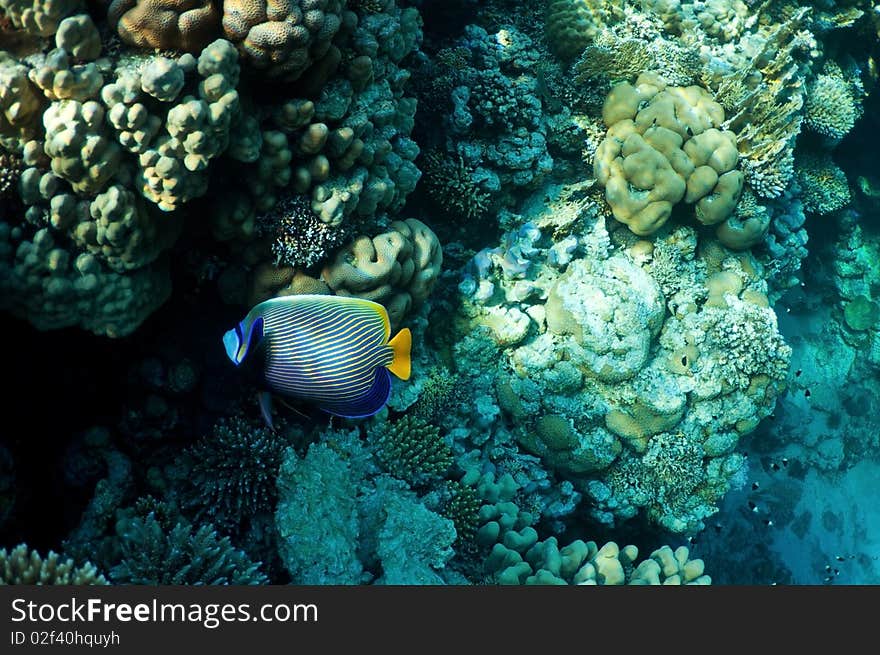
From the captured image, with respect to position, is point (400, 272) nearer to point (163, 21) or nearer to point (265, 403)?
point (265, 403)

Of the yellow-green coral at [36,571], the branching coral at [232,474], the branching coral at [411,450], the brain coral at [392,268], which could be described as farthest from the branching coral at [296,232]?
the yellow-green coral at [36,571]

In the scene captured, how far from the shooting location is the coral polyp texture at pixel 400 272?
8.61 ft

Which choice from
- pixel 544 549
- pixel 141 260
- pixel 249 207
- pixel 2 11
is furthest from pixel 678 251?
pixel 2 11

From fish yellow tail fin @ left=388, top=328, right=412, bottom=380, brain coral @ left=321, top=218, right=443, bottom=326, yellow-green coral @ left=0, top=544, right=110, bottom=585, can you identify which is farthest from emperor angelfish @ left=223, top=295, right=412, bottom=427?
yellow-green coral @ left=0, top=544, right=110, bottom=585

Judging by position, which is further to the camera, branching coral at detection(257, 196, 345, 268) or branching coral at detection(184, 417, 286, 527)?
branching coral at detection(184, 417, 286, 527)

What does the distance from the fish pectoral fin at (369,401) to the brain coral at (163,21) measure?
1.75 meters

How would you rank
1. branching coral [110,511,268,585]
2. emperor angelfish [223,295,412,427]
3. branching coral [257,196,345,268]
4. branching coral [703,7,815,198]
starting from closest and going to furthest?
emperor angelfish [223,295,412,427]
branching coral [110,511,268,585]
branching coral [257,196,345,268]
branching coral [703,7,815,198]

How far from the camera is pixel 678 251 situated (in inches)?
215

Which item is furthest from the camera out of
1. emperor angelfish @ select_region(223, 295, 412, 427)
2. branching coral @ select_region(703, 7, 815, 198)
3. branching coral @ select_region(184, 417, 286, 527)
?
branching coral @ select_region(703, 7, 815, 198)

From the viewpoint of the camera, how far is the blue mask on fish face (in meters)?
2.46

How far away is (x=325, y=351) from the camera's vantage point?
265cm

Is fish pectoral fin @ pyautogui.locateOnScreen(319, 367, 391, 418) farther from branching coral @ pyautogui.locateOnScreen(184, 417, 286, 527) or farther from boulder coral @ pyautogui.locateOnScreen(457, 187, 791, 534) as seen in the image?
boulder coral @ pyautogui.locateOnScreen(457, 187, 791, 534)

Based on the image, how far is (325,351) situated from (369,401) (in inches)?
13.5

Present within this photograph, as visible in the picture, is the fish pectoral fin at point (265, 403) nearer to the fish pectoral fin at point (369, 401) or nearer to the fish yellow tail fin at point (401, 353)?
the fish pectoral fin at point (369, 401)
